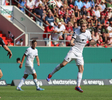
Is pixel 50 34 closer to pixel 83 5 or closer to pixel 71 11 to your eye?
pixel 71 11

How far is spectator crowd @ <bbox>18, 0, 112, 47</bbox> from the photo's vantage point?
18.0 meters

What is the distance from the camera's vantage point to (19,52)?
56.9 feet

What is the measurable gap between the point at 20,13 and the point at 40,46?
292cm

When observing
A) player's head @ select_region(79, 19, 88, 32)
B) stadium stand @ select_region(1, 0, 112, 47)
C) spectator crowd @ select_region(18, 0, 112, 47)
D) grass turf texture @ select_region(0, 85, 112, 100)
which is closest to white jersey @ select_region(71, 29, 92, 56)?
player's head @ select_region(79, 19, 88, 32)

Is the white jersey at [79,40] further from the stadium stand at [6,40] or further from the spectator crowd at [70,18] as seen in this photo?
the stadium stand at [6,40]

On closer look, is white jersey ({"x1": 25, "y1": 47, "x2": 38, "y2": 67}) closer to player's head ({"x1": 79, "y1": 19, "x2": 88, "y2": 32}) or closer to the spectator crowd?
player's head ({"x1": 79, "y1": 19, "x2": 88, "y2": 32})

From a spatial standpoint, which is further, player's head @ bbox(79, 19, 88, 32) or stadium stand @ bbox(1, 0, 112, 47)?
stadium stand @ bbox(1, 0, 112, 47)

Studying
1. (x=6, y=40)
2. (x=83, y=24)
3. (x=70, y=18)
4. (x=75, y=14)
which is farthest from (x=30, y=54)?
(x=75, y=14)

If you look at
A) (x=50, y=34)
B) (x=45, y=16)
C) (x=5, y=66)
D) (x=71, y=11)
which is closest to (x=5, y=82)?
(x=5, y=66)

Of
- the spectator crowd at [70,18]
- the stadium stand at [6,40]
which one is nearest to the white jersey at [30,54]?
the spectator crowd at [70,18]

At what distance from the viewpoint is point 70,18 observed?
19672 millimetres

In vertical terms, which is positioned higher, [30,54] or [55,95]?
[30,54]

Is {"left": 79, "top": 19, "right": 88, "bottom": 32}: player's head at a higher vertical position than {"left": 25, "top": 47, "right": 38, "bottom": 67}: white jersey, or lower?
higher

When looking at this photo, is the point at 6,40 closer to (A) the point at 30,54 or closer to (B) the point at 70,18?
(B) the point at 70,18
